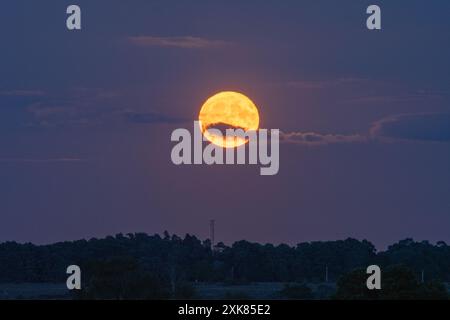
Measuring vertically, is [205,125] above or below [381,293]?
above

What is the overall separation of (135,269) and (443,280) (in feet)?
50.9
